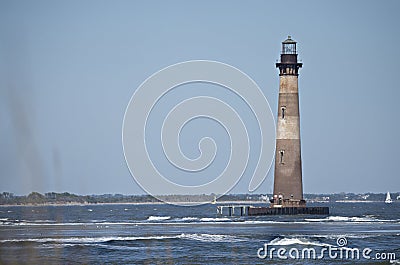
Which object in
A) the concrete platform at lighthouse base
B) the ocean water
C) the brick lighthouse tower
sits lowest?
the ocean water

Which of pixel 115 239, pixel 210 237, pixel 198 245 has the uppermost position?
pixel 210 237

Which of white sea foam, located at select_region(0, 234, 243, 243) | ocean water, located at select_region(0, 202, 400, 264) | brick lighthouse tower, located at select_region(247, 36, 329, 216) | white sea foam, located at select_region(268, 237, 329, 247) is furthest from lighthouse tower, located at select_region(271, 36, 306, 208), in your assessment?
white sea foam, located at select_region(268, 237, 329, 247)

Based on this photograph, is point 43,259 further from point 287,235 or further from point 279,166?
point 279,166

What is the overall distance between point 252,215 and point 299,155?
1091 centimetres

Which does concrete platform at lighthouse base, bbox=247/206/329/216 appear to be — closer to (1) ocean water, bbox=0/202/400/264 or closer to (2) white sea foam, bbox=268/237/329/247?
(1) ocean water, bbox=0/202/400/264

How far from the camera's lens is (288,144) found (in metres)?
76.2

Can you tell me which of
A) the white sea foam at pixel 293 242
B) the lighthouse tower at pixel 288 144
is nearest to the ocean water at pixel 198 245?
the white sea foam at pixel 293 242

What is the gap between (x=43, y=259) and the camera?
44719 mm

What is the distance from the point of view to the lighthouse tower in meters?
76.1

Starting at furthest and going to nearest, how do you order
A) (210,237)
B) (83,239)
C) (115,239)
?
(210,237), (83,239), (115,239)

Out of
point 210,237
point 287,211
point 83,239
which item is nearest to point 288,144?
point 287,211

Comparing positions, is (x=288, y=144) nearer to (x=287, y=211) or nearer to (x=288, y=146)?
(x=288, y=146)

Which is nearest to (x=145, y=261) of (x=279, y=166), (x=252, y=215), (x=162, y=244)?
(x=162, y=244)

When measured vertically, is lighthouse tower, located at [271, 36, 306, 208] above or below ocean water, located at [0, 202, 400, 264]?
above
